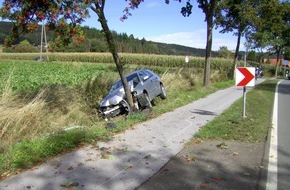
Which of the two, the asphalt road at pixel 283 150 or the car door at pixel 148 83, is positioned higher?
the car door at pixel 148 83

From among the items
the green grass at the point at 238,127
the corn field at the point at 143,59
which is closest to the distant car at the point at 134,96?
the green grass at the point at 238,127

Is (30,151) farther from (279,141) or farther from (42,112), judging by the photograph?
(279,141)

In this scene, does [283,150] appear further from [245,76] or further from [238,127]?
[245,76]

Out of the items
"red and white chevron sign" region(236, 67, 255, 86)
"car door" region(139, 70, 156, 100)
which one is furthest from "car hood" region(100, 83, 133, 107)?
"red and white chevron sign" region(236, 67, 255, 86)

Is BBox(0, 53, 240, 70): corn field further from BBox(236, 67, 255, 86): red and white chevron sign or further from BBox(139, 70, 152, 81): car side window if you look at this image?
BBox(236, 67, 255, 86): red and white chevron sign

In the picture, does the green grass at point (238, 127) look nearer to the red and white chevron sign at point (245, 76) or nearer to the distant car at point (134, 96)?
the red and white chevron sign at point (245, 76)

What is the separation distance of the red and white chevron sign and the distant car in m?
3.59

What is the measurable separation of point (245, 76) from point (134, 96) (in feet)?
13.9

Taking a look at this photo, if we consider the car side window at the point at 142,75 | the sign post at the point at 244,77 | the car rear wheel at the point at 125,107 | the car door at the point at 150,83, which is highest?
the sign post at the point at 244,77

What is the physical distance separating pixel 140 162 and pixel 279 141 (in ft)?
12.2

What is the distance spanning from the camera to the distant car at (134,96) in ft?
43.8

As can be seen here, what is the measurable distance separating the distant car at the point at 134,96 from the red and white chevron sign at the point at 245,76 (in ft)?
11.8

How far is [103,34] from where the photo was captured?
38.4 ft

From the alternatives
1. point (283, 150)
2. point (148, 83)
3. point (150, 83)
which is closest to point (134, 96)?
point (148, 83)
